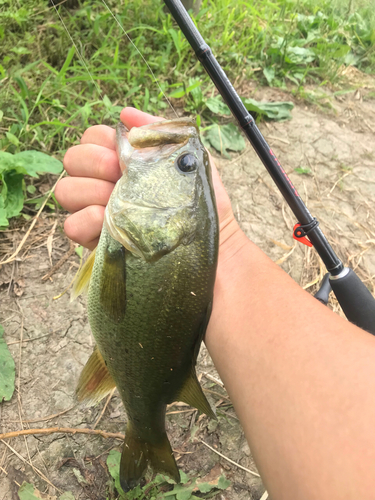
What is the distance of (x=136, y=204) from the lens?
1.37 m

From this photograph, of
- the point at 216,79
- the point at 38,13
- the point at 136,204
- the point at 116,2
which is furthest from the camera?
the point at 116,2

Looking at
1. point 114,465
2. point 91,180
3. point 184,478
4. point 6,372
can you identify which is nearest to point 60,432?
point 114,465

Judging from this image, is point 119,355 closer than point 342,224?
Yes

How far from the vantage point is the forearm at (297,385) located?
997 mm

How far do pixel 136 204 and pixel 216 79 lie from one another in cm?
96

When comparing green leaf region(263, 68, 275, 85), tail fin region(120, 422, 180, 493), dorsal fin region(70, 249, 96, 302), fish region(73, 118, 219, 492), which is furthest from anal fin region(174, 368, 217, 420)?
green leaf region(263, 68, 275, 85)

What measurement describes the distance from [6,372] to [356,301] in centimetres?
204

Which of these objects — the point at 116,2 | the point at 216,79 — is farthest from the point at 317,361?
the point at 116,2

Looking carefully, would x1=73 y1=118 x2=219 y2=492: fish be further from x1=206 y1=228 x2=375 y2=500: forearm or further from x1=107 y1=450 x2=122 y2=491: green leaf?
x1=107 y1=450 x2=122 y2=491: green leaf

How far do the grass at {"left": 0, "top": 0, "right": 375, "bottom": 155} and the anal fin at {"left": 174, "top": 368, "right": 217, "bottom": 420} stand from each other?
6.82 ft

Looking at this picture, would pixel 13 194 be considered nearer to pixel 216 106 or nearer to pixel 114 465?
pixel 114 465

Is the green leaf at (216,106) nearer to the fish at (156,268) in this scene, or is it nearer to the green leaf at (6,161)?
the green leaf at (6,161)

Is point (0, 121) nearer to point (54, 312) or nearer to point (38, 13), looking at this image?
point (38, 13)

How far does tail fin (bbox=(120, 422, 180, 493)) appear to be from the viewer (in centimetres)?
156
